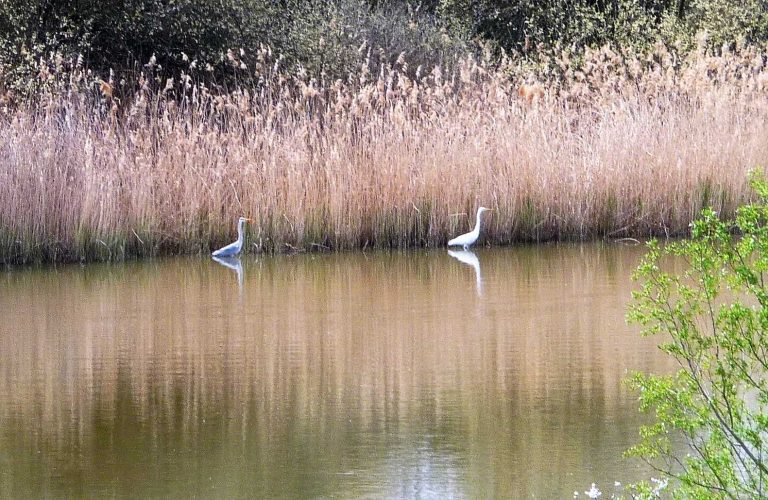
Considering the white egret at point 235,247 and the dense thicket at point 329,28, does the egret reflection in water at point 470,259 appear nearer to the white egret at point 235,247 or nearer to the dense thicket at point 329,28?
the white egret at point 235,247

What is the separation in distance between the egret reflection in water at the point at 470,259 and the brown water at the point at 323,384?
2.2 inches

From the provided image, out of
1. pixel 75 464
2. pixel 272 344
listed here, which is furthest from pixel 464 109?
pixel 75 464

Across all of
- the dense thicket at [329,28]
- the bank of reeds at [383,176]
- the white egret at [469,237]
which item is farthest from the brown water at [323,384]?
the dense thicket at [329,28]

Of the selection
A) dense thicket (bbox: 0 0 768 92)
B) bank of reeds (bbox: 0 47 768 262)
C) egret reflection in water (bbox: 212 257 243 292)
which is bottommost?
egret reflection in water (bbox: 212 257 243 292)

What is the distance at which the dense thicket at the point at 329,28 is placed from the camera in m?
15.4

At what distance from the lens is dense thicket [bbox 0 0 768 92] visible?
605 inches

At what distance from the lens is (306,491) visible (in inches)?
165

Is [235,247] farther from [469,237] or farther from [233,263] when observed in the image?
[469,237]

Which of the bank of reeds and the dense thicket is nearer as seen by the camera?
the bank of reeds

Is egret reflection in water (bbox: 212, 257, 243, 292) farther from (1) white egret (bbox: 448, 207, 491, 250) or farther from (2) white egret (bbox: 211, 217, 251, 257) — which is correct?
(1) white egret (bbox: 448, 207, 491, 250)

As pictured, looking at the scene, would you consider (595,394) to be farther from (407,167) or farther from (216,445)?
(407,167)

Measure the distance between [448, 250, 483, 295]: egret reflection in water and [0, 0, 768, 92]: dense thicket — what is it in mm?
4144

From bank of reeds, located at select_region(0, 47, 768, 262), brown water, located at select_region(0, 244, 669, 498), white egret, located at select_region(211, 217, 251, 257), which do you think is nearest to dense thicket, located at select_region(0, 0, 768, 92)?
bank of reeds, located at select_region(0, 47, 768, 262)

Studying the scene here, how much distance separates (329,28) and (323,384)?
1106cm
